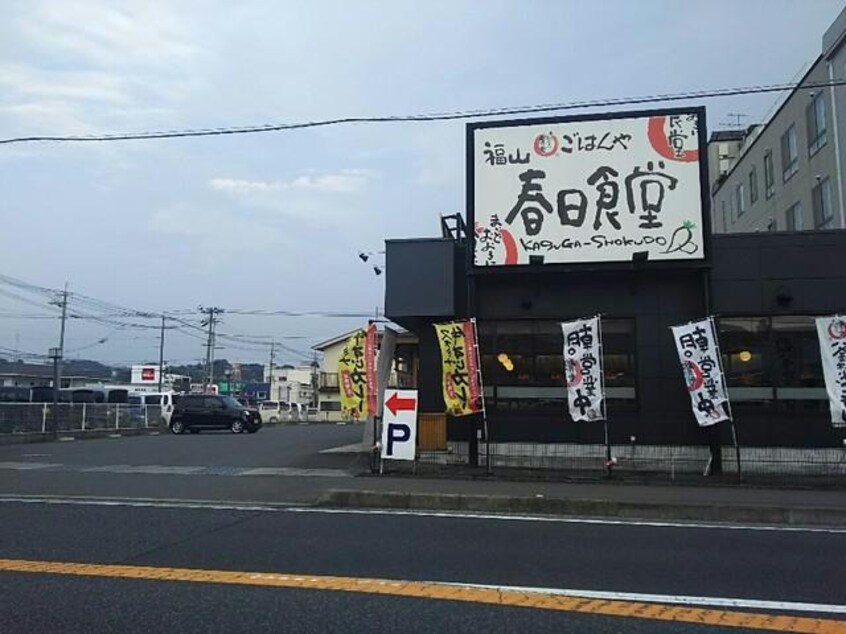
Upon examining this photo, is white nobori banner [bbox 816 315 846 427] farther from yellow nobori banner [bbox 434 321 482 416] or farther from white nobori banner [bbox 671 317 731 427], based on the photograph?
yellow nobori banner [bbox 434 321 482 416]

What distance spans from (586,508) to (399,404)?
4.65 meters

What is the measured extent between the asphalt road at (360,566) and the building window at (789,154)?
3000 cm

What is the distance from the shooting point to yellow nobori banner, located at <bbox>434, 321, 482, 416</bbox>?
14.6 meters

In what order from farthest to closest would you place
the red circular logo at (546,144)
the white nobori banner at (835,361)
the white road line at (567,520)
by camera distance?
the red circular logo at (546,144)
the white nobori banner at (835,361)
the white road line at (567,520)

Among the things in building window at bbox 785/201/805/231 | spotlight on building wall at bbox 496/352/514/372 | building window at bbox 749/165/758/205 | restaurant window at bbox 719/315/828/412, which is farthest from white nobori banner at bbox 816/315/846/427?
building window at bbox 749/165/758/205

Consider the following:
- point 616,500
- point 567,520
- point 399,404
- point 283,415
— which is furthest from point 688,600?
point 283,415

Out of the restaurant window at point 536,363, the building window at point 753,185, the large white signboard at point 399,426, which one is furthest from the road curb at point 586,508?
the building window at point 753,185

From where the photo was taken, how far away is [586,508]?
1048cm

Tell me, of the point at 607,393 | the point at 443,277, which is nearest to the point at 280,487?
the point at 443,277

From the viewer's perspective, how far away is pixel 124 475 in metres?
14.6

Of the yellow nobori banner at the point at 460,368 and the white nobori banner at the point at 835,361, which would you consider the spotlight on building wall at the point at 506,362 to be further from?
the white nobori banner at the point at 835,361

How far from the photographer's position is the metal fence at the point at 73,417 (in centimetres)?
2467

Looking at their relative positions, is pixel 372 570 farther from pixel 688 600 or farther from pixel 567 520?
pixel 567 520

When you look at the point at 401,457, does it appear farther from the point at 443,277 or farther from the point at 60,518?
the point at 60,518
